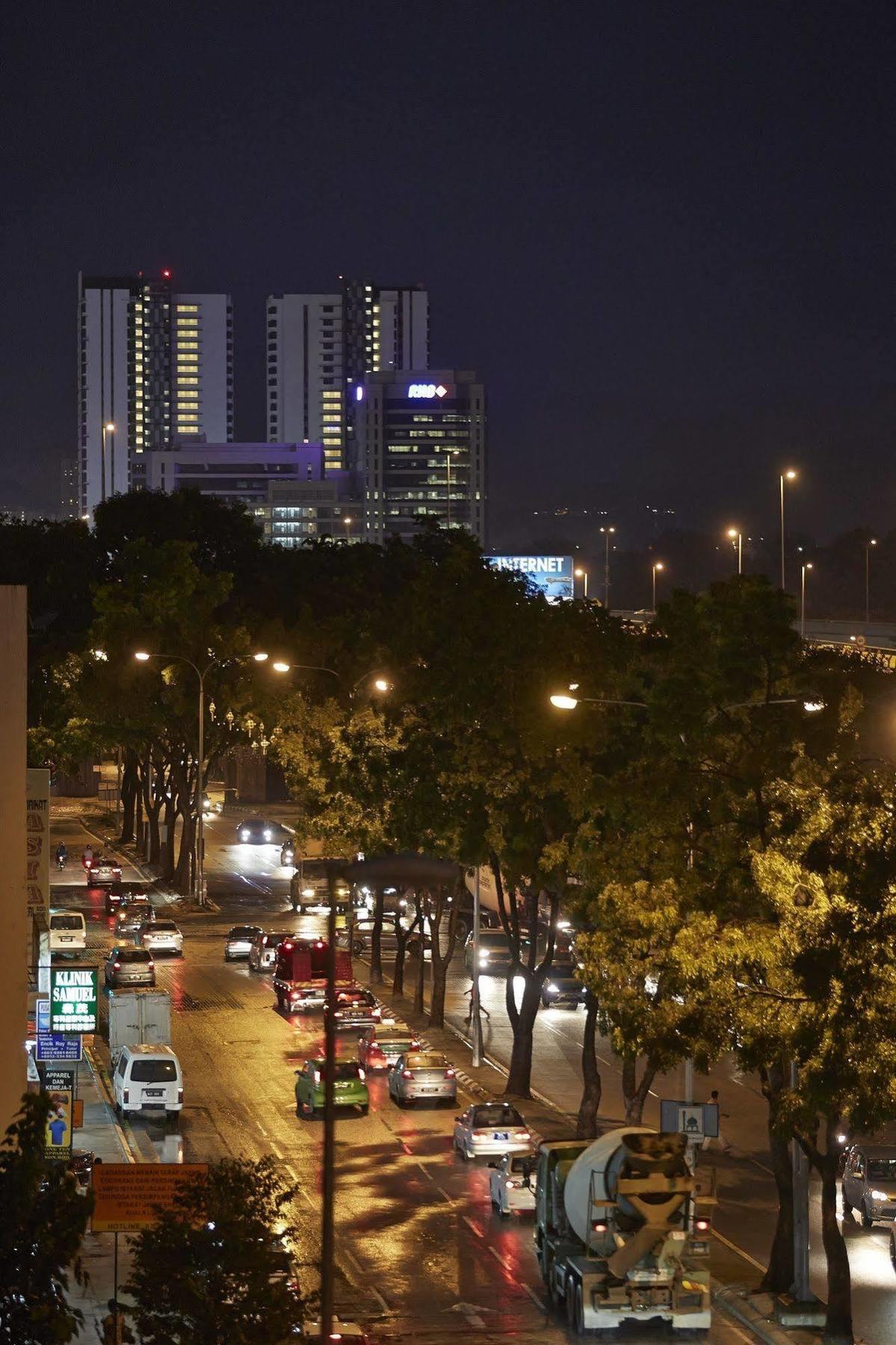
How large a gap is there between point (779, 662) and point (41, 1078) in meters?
16.1

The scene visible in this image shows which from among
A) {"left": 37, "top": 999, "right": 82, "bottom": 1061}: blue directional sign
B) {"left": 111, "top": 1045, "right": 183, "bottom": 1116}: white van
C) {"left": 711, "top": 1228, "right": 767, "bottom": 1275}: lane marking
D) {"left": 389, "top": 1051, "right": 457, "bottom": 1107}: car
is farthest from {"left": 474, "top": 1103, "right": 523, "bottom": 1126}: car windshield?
{"left": 37, "top": 999, "right": 82, "bottom": 1061}: blue directional sign

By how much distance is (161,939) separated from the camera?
223 ft

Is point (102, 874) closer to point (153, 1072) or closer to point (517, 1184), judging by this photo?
point (153, 1072)

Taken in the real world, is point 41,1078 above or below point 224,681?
below

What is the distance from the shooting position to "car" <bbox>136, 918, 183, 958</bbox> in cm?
6775

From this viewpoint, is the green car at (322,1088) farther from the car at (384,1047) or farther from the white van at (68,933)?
the white van at (68,933)

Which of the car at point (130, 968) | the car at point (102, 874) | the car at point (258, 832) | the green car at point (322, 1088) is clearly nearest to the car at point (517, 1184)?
the green car at point (322, 1088)

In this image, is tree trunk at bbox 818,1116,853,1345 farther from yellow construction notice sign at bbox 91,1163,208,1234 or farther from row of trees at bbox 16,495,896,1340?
yellow construction notice sign at bbox 91,1163,208,1234

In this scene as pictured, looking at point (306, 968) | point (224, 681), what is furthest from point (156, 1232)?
point (224, 681)

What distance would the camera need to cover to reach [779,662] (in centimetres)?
3114

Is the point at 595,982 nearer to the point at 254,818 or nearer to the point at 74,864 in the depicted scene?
the point at 74,864

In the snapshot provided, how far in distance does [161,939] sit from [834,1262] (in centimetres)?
4428

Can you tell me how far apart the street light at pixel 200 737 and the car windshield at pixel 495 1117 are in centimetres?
3966

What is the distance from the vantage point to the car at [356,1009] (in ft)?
174
